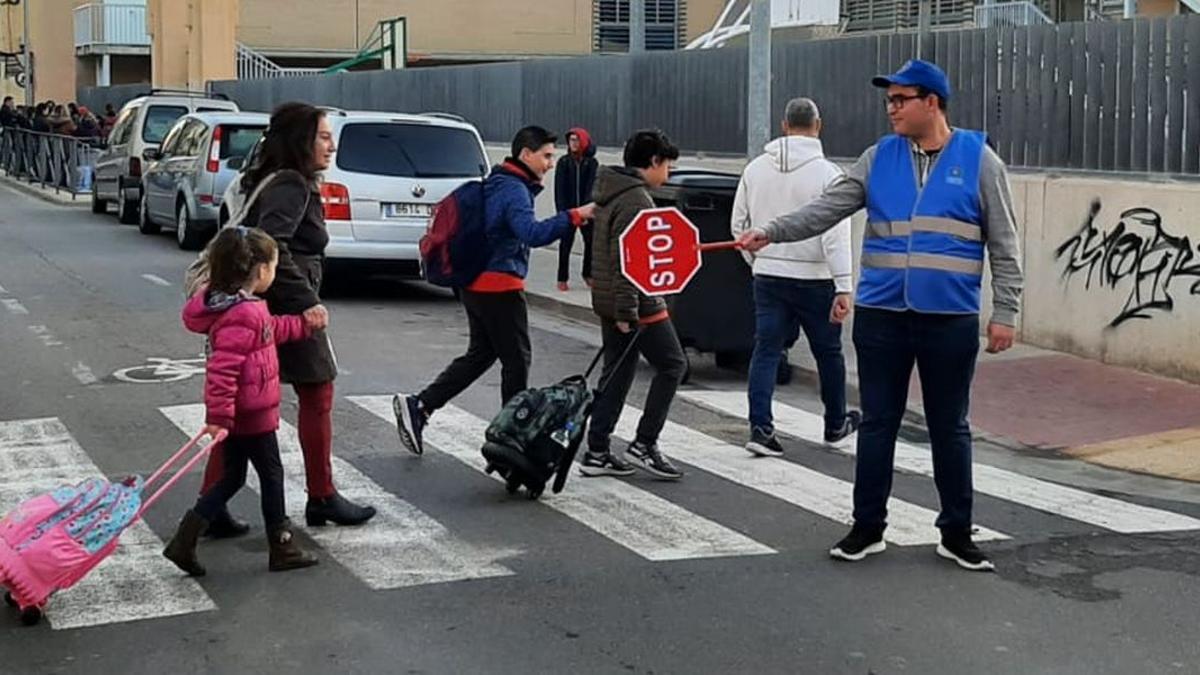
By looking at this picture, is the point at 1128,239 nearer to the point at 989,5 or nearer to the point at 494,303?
the point at 494,303

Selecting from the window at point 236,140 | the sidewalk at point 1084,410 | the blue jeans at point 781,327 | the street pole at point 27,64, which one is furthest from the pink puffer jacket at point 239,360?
the street pole at point 27,64

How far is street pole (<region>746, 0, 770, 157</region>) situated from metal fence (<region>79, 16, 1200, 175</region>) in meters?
1.59

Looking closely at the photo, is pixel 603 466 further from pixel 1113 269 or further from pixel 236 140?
pixel 236 140

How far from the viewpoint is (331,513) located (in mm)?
6914

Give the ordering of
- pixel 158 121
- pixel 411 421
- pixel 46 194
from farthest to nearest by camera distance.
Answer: pixel 46 194
pixel 158 121
pixel 411 421

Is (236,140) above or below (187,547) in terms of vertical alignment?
above

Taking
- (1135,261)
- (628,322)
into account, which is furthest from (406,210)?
(628,322)

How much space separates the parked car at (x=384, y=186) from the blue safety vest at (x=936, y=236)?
932 cm

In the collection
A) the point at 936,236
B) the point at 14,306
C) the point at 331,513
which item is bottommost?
the point at 331,513

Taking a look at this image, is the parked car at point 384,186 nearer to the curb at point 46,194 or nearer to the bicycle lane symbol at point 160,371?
the bicycle lane symbol at point 160,371

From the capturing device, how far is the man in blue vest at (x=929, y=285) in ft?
20.1

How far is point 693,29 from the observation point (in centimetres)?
4344

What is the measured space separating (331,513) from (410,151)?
8.90 meters

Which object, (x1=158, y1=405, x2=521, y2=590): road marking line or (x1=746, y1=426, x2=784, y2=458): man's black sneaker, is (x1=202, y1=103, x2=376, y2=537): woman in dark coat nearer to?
(x1=158, y1=405, x2=521, y2=590): road marking line
